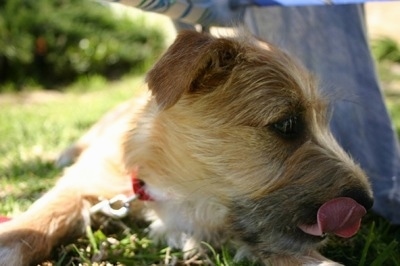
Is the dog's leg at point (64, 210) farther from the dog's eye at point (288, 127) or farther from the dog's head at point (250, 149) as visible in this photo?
the dog's eye at point (288, 127)

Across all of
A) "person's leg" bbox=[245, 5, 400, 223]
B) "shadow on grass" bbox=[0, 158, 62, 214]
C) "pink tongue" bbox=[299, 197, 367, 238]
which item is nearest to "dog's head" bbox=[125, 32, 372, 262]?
"pink tongue" bbox=[299, 197, 367, 238]

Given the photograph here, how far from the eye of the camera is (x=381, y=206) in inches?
147

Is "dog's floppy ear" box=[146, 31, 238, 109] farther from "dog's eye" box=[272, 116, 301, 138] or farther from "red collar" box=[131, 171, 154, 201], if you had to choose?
"red collar" box=[131, 171, 154, 201]

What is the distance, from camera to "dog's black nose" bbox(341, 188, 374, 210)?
9.12ft

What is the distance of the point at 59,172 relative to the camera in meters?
4.66

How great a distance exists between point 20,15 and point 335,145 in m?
7.74

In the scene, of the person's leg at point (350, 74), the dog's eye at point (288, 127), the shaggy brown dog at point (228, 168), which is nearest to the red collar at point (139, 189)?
the shaggy brown dog at point (228, 168)

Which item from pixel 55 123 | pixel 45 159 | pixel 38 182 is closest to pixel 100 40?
pixel 55 123

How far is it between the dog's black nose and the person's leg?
105 cm

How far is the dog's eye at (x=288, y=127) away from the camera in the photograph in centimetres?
296

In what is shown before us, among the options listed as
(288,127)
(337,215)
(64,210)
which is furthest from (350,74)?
(64,210)

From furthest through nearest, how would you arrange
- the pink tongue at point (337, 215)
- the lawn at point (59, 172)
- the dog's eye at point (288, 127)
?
the lawn at point (59, 172)
the dog's eye at point (288, 127)
the pink tongue at point (337, 215)

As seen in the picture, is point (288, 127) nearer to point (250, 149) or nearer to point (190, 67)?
point (250, 149)

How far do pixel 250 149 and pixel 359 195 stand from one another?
0.50 m
